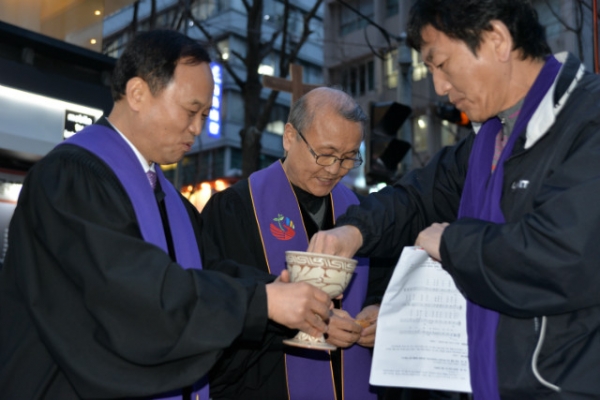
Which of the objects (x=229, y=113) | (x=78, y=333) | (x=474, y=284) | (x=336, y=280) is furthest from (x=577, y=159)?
(x=229, y=113)

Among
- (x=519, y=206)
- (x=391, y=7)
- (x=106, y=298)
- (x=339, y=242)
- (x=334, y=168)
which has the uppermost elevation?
(x=391, y=7)

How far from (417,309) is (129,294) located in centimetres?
99

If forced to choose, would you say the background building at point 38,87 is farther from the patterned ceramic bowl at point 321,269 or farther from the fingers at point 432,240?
the fingers at point 432,240

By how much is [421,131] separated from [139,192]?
2410 centimetres

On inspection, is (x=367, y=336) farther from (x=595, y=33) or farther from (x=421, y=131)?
(x=421, y=131)

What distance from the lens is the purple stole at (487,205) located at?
2240 millimetres

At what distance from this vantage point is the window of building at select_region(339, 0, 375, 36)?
27.8m

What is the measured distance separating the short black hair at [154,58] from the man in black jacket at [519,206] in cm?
83

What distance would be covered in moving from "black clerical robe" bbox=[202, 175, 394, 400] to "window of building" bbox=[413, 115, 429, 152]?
22.4 metres

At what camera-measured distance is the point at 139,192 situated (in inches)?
103

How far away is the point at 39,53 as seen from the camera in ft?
28.2

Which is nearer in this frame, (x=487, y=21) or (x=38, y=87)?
(x=487, y=21)

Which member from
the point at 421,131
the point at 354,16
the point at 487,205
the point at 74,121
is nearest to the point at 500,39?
the point at 487,205

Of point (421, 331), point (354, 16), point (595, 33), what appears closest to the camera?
point (421, 331)
